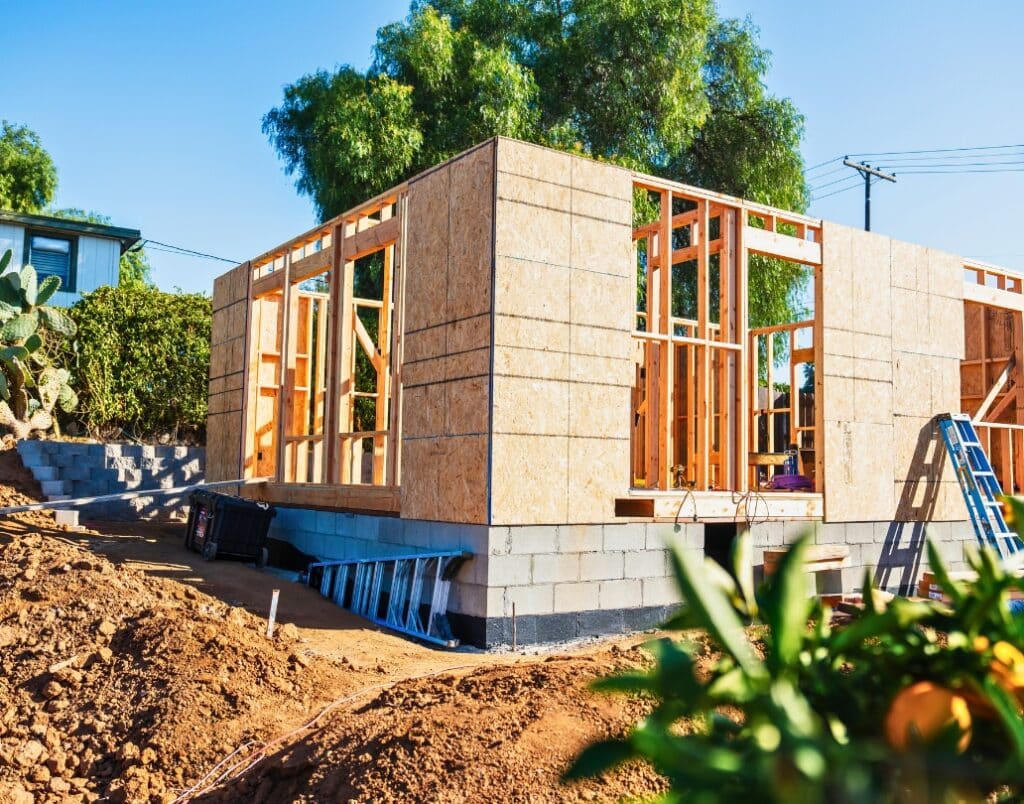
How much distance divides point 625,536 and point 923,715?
7.10m

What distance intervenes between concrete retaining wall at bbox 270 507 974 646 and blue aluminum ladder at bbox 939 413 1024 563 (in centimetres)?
163

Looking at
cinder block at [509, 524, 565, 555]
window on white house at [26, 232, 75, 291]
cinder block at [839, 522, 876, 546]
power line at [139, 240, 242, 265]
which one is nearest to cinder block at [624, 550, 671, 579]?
cinder block at [509, 524, 565, 555]

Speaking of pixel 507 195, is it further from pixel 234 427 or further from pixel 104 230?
pixel 104 230

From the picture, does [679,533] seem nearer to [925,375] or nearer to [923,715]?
[925,375]

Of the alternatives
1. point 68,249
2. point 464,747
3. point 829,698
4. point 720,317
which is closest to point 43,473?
point 720,317

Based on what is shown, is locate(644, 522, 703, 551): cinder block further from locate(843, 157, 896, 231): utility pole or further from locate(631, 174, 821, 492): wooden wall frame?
locate(843, 157, 896, 231): utility pole

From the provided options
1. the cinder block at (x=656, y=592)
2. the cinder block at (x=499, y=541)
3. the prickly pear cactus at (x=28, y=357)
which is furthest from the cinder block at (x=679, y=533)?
the prickly pear cactus at (x=28, y=357)

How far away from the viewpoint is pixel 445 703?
164 inches

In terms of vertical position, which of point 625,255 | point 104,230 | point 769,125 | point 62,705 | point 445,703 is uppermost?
point 769,125

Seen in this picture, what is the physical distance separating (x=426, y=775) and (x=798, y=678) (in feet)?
9.12

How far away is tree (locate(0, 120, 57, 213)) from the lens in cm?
3111

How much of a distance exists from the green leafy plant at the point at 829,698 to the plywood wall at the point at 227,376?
1190 cm

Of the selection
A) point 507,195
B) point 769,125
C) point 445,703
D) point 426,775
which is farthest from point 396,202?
point 769,125

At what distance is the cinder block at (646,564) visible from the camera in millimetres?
8000
